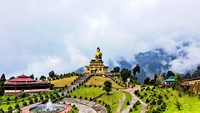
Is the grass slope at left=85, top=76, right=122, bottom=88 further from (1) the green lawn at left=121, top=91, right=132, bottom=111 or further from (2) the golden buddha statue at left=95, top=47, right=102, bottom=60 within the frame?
(1) the green lawn at left=121, top=91, right=132, bottom=111

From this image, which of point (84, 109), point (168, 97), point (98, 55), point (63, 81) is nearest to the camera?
point (84, 109)

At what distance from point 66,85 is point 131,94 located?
24.3 meters

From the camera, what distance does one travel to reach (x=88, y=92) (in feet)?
314

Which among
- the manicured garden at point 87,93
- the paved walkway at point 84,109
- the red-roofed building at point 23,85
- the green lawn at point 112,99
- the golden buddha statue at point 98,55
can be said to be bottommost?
the paved walkway at point 84,109

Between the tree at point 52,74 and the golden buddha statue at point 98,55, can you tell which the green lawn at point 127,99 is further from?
the tree at point 52,74

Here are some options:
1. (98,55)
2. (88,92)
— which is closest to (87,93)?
(88,92)

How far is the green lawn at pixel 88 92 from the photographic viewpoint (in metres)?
93.4

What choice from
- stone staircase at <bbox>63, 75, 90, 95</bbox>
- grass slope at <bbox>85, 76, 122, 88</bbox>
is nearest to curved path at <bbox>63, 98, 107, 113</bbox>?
stone staircase at <bbox>63, 75, 90, 95</bbox>

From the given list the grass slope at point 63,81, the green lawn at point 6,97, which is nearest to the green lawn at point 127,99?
the grass slope at point 63,81

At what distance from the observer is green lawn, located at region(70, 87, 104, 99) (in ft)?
306

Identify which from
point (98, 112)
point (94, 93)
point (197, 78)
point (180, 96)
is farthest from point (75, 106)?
point (197, 78)

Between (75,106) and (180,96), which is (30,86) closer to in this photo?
(75,106)

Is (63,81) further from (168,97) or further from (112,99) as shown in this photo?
(168,97)

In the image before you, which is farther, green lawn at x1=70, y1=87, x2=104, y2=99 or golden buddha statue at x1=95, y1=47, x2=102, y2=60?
golden buddha statue at x1=95, y1=47, x2=102, y2=60
